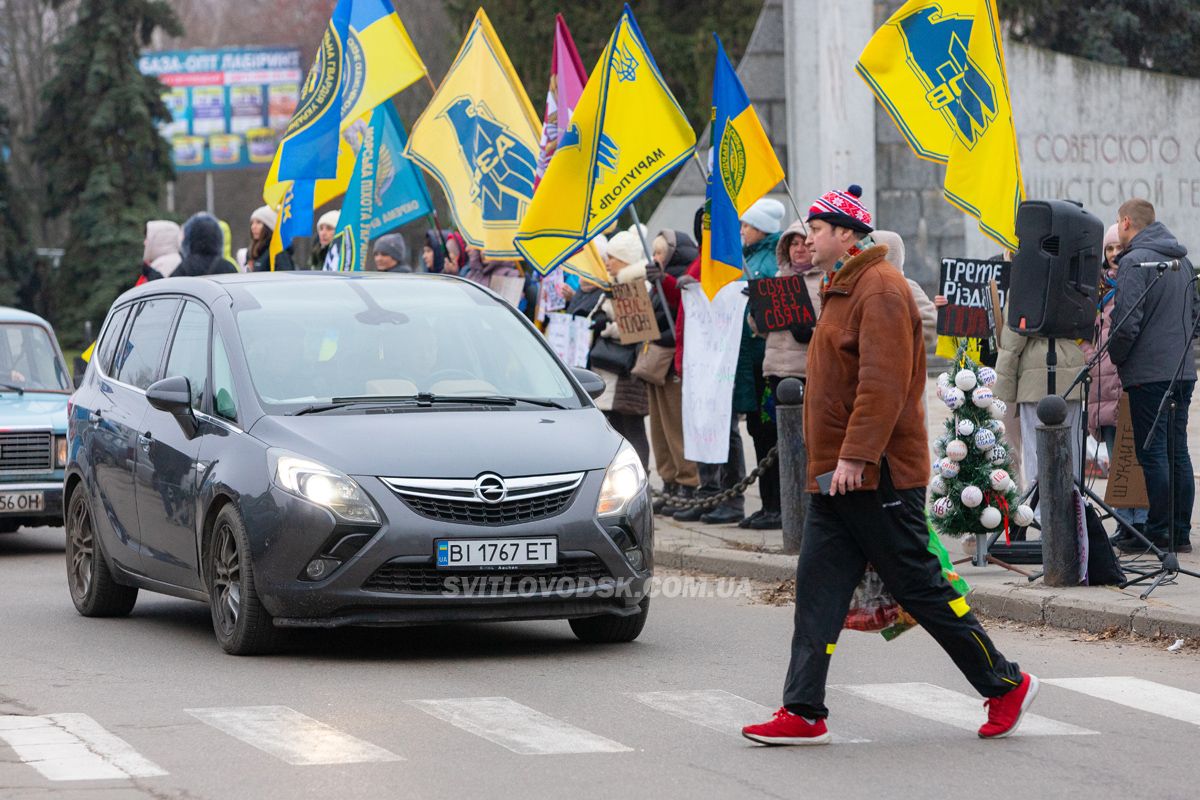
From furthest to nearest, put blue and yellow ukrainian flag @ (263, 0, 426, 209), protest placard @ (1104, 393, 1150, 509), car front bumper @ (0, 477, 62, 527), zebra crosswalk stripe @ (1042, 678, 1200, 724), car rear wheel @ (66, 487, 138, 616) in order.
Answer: blue and yellow ukrainian flag @ (263, 0, 426, 209)
car front bumper @ (0, 477, 62, 527)
protest placard @ (1104, 393, 1150, 509)
car rear wheel @ (66, 487, 138, 616)
zebra crosswalk stripe @ (1042, 678, 1200, 724)

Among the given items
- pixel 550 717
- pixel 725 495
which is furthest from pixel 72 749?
pixel 725 495

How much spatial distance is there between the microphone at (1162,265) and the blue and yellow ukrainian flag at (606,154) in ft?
12.6

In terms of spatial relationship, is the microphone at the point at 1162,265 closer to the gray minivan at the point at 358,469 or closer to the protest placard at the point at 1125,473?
the protest placard at the point at 1125,473

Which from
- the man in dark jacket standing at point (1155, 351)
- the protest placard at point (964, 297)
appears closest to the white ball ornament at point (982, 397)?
the protest placard at point (964, 297)

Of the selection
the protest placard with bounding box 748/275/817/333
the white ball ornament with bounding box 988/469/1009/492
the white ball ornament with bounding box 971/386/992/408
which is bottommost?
the white ball ornament with bounding box 988/469/1009/492

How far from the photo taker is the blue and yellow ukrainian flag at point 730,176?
43.5ft

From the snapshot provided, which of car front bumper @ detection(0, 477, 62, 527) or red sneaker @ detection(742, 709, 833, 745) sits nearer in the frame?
red sneaker @ detection(742, 709, 833, 745)

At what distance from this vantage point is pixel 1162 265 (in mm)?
11023

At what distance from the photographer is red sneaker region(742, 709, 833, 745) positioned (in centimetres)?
709

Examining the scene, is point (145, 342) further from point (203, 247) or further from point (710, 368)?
point (203, 247)

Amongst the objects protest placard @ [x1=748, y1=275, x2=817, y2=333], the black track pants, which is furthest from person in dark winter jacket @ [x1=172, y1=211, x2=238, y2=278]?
the black track pants

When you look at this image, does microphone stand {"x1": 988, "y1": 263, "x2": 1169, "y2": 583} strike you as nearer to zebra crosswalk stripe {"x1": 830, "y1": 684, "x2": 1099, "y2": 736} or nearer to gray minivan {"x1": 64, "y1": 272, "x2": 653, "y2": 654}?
zebra crosswalk stripe {"x1": 830, "y1": 684, "x2": 1099, "y2": 736}

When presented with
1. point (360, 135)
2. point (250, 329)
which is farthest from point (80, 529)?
point (360, 135)

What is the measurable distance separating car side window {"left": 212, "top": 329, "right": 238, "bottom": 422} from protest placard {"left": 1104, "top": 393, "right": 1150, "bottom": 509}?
4878 mm
